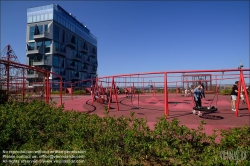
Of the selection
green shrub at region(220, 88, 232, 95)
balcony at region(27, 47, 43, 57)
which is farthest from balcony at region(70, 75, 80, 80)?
green shrub at region(220, 88, 232, 95)

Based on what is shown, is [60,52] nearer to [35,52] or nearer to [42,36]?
[42,36]

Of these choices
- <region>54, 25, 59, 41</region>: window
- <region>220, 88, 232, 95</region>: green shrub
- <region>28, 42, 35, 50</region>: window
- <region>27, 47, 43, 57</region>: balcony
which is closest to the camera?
<region>220, 88, 232, 95</region>: green shrub

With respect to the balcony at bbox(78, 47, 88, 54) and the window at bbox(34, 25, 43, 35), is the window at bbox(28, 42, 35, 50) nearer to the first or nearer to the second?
the window at bbox(34, 25, 43, 35)

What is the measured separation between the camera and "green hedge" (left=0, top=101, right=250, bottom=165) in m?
2.67

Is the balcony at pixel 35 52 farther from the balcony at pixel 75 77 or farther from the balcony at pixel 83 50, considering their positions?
the balcony at pixel 83 50

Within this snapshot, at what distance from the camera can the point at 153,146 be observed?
294 cm

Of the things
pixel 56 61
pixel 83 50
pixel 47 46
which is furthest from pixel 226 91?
pixel 83 50

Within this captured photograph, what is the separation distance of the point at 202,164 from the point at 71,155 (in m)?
2.04

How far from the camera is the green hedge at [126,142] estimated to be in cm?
267

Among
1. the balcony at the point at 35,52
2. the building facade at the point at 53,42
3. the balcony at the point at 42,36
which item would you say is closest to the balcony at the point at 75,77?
the building facade at the point at 53,42

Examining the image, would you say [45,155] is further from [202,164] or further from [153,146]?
[202,164]

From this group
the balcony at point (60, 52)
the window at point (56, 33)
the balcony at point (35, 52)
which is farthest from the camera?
the window at point (56, 33)

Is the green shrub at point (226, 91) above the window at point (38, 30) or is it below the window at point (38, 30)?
below

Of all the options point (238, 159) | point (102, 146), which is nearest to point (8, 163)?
point (102, 146)
